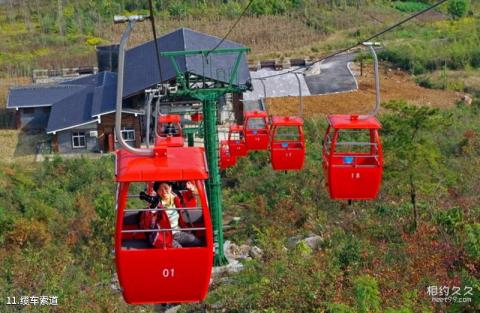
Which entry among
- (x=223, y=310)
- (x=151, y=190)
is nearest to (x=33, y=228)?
(x=223, y=310)

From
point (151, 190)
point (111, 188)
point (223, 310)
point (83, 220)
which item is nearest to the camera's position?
point (151, 190)

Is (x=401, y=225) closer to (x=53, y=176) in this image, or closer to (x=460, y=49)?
(x=53, y=176)

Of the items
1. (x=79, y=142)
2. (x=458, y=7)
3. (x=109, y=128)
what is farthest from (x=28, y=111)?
(x=458, y=7)

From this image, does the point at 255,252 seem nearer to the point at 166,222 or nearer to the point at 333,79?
the point at 166,222

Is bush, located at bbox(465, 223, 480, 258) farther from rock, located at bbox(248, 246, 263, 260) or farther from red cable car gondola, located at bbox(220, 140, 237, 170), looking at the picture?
red cable car gondola, located at bbox(220, 140, 237, 170)

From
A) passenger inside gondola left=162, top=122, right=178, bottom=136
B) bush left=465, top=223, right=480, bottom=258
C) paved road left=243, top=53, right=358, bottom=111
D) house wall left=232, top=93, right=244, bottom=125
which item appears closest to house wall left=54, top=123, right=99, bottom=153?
house wall left=232, top=93, right=244, bottom=125
